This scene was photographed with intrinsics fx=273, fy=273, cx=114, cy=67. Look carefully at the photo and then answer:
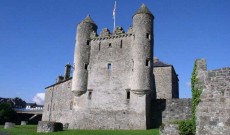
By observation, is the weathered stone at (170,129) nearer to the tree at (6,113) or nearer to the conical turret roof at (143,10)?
the conical turret roof at (143,10)

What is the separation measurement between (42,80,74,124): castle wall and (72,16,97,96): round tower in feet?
25.3

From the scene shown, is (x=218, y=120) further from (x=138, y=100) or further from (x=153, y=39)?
(x=153, y=39)

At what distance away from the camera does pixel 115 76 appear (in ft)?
99.0

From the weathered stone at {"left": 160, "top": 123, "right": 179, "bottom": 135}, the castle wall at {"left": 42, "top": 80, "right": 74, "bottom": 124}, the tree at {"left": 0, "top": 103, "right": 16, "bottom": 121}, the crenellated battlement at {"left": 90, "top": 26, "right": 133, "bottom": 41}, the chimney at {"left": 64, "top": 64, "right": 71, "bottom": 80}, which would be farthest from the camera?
the tree at {"left": 0, "top": 103, "right": 16, "bottom": 121}

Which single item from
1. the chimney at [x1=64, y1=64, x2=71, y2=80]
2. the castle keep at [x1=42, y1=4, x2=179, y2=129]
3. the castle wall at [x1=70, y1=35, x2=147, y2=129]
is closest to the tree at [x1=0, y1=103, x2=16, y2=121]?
the chimney at [x1=64, y1=64, x2=71, y2=80]

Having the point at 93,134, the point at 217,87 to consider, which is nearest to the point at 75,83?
the point at 93,134

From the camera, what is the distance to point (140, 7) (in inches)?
1223

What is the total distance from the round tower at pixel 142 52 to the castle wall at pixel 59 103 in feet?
44.8

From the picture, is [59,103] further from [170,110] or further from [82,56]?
[170,110]

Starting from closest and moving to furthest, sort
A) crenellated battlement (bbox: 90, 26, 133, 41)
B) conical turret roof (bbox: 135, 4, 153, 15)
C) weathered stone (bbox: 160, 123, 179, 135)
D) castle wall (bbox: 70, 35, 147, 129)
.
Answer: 1. weathered stone (bbox: 160, 123, 179, 135)
2. castle wall (bbox: 70, 35, 147, 129)
3. conical turret roof (bbox: 135, 4, 153, 15)
4. crenellated battlement (bbox: 90, 26, 133, 41)

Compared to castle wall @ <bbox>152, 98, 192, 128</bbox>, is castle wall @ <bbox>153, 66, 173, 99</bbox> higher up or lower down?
higher up

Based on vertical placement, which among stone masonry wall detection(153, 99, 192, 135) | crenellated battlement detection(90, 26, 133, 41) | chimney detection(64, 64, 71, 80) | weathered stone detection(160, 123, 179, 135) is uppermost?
crenellated battlement detection(90, 26, 133, 41)

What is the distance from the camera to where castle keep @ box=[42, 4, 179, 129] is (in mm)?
28078

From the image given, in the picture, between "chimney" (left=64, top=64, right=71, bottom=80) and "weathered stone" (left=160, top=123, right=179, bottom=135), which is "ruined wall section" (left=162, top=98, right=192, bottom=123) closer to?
"weathered stone" (left=160, top=123, right=179, bottom=135)
